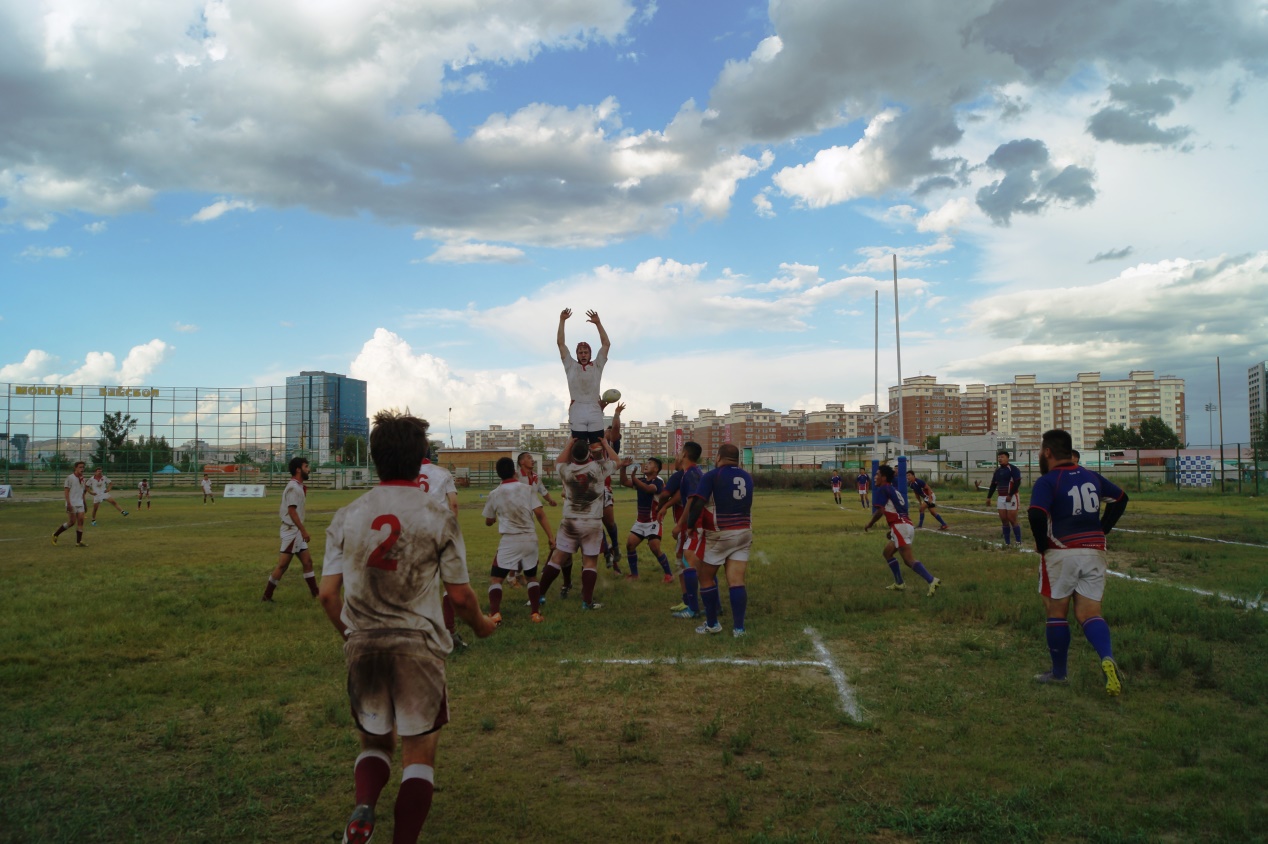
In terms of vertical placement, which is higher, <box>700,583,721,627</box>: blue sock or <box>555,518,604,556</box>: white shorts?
<box>555,518,604,556</box>: white shorts

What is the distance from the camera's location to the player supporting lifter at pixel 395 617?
137 inches

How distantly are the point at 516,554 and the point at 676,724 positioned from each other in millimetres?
4147

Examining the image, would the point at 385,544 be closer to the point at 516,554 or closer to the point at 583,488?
the point at 516,554

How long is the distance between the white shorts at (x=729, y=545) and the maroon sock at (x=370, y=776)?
5.34m

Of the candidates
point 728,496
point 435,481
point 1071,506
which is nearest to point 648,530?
point 728,496

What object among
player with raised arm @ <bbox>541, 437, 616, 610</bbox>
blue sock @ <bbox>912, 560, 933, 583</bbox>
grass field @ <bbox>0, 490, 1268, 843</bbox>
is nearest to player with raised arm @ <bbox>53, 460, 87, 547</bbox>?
grass field @ <bbox>0, 490, 1268, 843</bbox>

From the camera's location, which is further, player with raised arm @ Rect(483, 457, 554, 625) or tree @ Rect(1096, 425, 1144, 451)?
tree @ Rect(1096, 425, 1144, 451)

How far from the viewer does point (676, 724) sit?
5742 mm

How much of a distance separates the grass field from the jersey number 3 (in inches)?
62.4

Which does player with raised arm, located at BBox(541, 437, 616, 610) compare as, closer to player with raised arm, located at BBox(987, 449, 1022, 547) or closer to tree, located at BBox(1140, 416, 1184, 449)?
player with raised arm, located at BBox(987, 449, 1022, 547)

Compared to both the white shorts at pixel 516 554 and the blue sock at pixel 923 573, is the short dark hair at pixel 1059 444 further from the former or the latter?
the white shorts at pixel 516 554

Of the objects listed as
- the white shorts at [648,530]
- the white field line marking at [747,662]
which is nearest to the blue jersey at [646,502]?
the white shorts at [648,530]

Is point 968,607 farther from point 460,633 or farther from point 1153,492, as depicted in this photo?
point 1153,492

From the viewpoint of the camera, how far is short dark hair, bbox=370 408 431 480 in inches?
143
